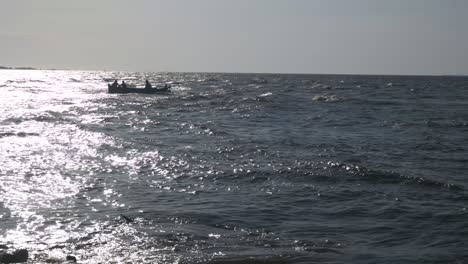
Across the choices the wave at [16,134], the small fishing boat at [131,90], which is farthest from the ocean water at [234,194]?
the small fishing boat at [131,90]

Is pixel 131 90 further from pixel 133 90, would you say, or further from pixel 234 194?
pixel 234 194

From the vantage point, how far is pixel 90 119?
36719 millimetres

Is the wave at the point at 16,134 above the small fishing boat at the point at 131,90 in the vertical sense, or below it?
below

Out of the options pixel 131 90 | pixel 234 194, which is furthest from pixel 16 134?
pixel 131 90

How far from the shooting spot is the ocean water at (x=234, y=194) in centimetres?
1032

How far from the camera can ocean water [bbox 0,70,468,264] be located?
1032cm

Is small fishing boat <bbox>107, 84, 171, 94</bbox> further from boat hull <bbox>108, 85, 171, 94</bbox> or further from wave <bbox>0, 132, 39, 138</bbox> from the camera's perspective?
wave <bbox>0, 132, 39, 138</bbox>

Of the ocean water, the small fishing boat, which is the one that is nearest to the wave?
the ocean water

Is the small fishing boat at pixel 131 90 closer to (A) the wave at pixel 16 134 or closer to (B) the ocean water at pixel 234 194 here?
(B) the ocean water at pixel 234 194

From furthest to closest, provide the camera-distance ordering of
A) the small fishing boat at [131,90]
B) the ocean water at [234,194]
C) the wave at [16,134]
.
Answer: the small fishing boat at [131,90] < the wave at [16,134] < the ocean water at [234,194]

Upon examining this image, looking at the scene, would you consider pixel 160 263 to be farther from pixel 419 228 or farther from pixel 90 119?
pixel 90 119

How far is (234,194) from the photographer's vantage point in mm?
15383

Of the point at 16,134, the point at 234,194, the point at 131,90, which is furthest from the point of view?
the point at 131,90

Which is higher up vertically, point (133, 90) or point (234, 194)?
point (133, 90)
